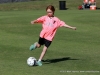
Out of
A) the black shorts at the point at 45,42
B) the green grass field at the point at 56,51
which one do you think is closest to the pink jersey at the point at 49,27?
the black shorts at the point at 45,42

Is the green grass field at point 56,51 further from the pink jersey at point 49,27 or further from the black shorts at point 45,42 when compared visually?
the pink jersey at point 49,27

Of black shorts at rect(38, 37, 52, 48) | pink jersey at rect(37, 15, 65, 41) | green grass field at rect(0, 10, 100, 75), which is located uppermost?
pink jersey at rect(37, 15, 65, 41)

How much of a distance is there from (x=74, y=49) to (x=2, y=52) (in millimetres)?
2723

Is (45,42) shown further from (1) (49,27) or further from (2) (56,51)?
(2) (56,51)

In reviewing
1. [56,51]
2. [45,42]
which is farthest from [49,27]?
[56,51]

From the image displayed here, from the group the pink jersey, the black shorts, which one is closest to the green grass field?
the black shorts

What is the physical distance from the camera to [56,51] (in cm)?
1347

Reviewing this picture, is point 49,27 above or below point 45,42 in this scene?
above

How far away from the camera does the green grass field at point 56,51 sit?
1014 cm

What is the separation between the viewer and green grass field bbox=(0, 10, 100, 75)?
33.3ft

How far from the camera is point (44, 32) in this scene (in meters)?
10.9

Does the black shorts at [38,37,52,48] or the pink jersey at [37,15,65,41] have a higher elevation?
the pink jersey at [37,15,65,41]

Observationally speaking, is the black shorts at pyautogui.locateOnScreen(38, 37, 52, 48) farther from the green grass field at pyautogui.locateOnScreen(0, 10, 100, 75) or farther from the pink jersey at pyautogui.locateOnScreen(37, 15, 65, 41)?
the green grass field at pyautogui.locateOnScreen(0, 10, 100, 75)

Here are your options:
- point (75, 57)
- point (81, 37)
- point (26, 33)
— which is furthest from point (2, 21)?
point (75, 57)
